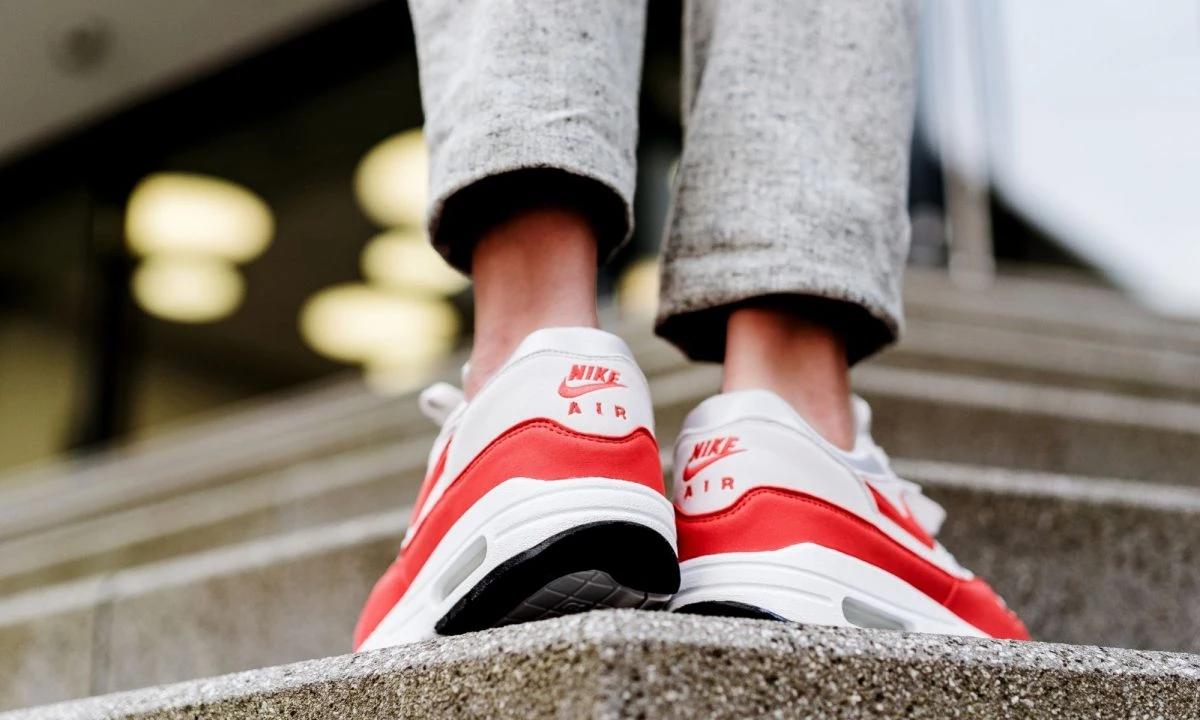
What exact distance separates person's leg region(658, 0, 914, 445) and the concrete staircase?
27 centimetres

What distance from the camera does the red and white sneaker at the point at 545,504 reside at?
1.99ft

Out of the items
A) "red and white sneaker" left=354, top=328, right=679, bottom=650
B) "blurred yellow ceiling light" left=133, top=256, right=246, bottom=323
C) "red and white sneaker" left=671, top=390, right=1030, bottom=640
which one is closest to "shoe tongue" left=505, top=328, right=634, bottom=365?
"red and white sneaker" left=354, top=328, right=679, bottom=650

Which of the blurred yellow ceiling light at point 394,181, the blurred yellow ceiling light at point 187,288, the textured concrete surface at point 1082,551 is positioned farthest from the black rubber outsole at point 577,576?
the blurred yellow ceiling light at point 187,288

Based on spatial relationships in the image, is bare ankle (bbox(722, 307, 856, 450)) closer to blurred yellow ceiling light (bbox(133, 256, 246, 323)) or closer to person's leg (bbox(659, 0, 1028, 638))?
person's leg (bbox(659, 0, 1028, 638))

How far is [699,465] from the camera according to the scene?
0.73 m

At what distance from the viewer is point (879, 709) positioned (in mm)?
520

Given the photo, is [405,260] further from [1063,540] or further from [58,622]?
[1063,540]

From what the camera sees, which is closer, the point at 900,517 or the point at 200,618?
the point at 900,517

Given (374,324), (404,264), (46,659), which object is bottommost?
(46,659)

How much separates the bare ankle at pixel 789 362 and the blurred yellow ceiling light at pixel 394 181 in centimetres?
385

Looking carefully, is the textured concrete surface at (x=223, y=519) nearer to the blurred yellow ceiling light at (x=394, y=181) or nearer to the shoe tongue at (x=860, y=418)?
the shoe tongue at (x=860, y=418)

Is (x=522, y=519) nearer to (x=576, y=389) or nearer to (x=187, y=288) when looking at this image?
(x=576, y=389)
